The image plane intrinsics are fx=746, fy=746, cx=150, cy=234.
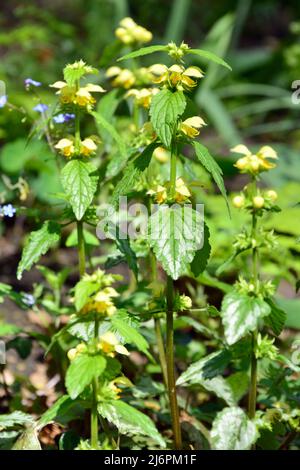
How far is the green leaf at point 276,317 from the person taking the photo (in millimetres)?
1615

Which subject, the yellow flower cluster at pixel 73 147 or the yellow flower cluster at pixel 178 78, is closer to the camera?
the yellow flower cluster at pixel 178 78

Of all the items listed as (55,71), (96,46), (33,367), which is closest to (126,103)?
(33,367)

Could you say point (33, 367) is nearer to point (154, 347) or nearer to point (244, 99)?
point (154, 347)

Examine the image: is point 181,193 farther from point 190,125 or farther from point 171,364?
point 171,364

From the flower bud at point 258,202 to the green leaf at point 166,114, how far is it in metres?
0.24

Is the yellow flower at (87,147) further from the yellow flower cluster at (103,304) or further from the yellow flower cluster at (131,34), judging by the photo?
the yellow flower cluster at (131,34)

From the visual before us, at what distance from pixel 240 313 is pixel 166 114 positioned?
0.43 m

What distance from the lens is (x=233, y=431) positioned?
5.42 ft

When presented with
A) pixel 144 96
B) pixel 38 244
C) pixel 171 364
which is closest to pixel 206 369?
pixel 171 364

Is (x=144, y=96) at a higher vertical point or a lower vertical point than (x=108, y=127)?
higher

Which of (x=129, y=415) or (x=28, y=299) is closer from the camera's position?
(x=129, y=415)

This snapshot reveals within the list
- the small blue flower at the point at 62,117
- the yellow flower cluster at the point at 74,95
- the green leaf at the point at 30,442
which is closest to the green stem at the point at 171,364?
the green leaf at the point at 30,442

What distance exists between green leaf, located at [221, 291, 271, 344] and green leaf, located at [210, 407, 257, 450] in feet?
0.82

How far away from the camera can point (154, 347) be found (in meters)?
2.27
